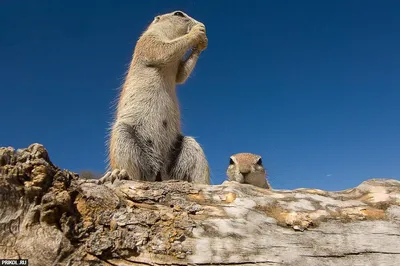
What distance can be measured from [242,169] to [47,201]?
7063 millimetres

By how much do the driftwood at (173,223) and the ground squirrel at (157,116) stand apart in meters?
2.88

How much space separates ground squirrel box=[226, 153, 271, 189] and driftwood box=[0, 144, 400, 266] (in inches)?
211

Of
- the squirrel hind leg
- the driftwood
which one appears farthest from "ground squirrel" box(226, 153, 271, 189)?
the driftwood

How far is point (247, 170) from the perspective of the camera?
1095cm

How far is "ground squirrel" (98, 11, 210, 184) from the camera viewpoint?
841cm

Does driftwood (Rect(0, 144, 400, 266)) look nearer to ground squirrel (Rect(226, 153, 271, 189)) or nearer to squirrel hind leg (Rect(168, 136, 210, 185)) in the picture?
squirrel hind leg (Rect(168, 136, 210, 185))

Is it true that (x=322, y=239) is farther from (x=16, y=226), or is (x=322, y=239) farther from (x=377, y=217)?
(x=16, y=226)

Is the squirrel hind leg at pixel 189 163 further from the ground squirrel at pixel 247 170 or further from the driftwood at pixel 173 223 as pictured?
the driftwood at pixel 173 223

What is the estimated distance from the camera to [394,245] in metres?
4.95

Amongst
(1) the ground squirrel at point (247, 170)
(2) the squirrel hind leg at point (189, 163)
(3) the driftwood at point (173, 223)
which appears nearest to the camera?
(3) the driftwood at point (173, 223)

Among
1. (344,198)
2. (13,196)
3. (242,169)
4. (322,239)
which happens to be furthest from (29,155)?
(242,169)

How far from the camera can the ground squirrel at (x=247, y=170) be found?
432 inches

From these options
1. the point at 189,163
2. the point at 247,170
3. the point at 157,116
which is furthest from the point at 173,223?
the point at 247,170

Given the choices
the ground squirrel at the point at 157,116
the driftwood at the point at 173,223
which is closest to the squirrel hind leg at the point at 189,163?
the ground squirrel at the point at 157,116
